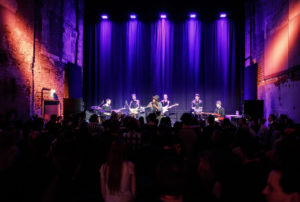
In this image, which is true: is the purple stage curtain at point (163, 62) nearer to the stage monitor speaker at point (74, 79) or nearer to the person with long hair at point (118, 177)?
the stage monitor speaker at point (74, 79)

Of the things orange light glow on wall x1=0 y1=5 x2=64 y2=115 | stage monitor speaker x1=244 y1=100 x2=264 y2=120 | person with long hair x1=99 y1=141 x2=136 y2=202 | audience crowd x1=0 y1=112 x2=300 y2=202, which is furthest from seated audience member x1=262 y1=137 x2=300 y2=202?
orange light glow on wall x1=0 y1=5 x2=64 y2=115

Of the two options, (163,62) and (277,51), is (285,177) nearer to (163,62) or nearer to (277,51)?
(277,51)

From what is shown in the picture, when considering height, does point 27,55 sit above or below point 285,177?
above

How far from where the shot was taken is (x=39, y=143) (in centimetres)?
319

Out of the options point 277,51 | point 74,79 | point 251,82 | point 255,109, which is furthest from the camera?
point 74,79

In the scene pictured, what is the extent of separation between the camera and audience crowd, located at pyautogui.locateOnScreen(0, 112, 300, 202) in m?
1.69

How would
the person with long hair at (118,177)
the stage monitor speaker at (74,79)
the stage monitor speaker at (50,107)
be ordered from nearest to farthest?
1. the person with long hair at (118,177)
2. the stage monitor speaker at (50,107)
3. the stage monitor speaker at (74,79)

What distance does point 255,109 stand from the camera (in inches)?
315

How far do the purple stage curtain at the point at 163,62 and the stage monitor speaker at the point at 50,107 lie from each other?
3.73 metres

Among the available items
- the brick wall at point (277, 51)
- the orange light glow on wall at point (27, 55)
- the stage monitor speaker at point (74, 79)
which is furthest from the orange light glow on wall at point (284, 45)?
the stage monitor speaker at point (74, 79)

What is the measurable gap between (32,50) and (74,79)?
3539 mm

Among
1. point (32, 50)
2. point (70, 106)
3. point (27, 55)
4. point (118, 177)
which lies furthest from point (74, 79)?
point (118, 177)

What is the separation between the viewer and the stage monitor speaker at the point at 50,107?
8414mm

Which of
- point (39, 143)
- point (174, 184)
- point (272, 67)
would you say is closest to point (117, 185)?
point (174, 184)
